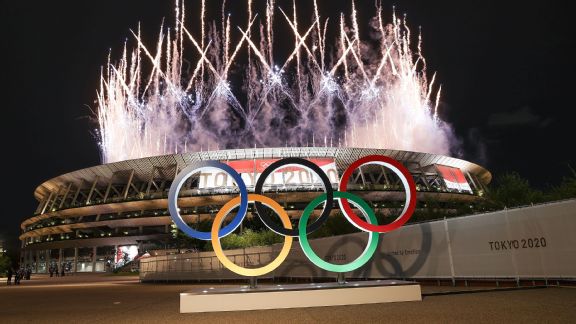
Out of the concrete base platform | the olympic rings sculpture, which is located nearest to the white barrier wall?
the olympic rings sculpture

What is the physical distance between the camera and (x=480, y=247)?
1608 centimetres

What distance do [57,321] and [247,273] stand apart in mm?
5228

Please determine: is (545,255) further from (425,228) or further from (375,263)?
(375,263)

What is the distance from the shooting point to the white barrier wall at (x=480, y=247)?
1340cm

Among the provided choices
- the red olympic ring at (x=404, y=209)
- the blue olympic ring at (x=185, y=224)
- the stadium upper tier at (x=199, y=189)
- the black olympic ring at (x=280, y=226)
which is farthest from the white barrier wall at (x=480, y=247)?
the stadium upper tier at (x=199, y=189)

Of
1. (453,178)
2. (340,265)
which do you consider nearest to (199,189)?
(453,178)

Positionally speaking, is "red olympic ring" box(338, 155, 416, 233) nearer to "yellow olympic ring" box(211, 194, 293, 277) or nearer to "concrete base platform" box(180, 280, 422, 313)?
"yellow olympic ring" box(211, 194, 293, 277)

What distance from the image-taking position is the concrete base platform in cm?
1173

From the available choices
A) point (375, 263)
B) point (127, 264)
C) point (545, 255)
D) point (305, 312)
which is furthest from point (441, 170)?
point (305, 312)

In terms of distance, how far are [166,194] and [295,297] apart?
59.5 m

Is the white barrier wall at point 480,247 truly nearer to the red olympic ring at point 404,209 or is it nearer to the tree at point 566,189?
the red olympic ring at point 404,209

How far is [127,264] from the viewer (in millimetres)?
62844

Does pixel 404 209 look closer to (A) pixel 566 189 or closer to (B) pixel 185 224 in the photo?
(B) pixel 185 224

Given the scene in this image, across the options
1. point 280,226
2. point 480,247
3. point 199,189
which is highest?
point 199,189
